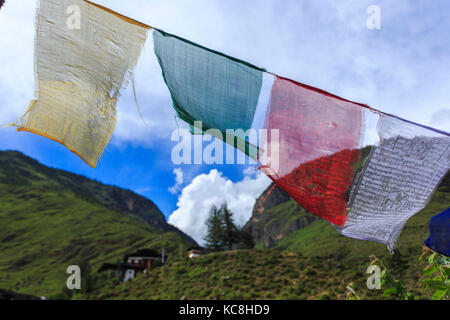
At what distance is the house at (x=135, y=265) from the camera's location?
47969 millimetres

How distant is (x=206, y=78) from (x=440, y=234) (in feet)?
9.07

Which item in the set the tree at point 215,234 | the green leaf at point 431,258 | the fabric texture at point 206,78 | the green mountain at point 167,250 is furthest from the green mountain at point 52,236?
the green leaf at point 431,258

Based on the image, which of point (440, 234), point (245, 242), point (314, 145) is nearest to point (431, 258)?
point (440, 234)

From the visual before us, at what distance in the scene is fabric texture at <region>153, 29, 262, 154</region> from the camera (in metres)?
3.55

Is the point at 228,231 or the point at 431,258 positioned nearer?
the point at 431,258

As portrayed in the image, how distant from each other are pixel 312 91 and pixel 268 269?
1373 inches

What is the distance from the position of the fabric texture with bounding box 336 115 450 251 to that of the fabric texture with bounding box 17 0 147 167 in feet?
8.47

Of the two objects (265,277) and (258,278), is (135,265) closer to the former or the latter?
(258,278)

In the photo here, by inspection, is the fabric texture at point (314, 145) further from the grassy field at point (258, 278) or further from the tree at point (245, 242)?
the tree at point (245, 242)

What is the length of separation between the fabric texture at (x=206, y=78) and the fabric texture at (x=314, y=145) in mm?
260

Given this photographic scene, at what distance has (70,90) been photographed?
3.46 m

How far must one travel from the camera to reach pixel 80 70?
3494 mm
